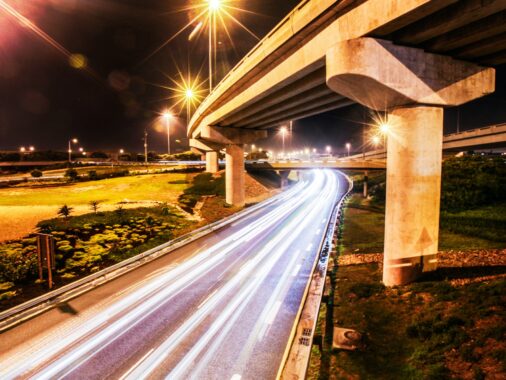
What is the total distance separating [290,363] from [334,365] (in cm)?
123

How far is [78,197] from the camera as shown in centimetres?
4134

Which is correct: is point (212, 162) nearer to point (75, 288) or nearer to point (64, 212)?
point (64, 212)

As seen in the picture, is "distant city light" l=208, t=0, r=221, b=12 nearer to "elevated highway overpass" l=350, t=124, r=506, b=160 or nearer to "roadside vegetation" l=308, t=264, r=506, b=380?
"roadside vegetation" l=308, t=264, r=506, b=380

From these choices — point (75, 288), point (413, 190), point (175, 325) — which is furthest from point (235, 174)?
point (175, 325)

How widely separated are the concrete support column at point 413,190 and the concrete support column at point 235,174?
2536 cm

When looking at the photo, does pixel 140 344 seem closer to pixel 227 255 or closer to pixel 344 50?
pixel 227 255

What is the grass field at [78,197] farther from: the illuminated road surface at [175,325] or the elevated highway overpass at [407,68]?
the elevated highway overpass at [407,68]

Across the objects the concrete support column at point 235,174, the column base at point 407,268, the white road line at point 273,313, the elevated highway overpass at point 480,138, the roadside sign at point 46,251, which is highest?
the elevated highway overpass at point 480,138

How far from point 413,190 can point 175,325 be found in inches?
429

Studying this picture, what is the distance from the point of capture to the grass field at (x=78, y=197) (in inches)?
1032

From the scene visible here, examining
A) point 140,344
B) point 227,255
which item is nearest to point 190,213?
point 227,255

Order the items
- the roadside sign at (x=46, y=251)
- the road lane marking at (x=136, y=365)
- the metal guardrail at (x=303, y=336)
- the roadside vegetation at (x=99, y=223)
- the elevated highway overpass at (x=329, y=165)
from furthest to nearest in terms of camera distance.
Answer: the elevated highway overpass at (x=329, y=165)
the roadside vegetation at (x=99, y=223)
the roadside sign at (x=46, y=251)
the road lane marking at (x=136, y=365)
the metal guardrail at (x=303, y=336)

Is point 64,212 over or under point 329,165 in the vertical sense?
under

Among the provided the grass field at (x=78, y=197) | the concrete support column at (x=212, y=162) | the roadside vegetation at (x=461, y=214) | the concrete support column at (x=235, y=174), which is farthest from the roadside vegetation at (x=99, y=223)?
the roadside vegetation at (x=461, y=214)
